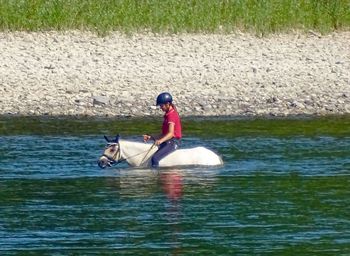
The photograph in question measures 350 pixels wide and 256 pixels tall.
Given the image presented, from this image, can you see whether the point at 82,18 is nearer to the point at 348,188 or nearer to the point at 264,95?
the point at 264,95

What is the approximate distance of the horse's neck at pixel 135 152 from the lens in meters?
25.8

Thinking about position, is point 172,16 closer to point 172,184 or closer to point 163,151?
point 163,151

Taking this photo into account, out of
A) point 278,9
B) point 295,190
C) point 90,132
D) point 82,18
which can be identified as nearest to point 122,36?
point 82,18

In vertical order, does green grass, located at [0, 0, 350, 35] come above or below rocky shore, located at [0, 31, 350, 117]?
above

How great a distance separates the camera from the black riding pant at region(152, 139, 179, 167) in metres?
25.9

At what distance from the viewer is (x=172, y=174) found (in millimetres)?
25406

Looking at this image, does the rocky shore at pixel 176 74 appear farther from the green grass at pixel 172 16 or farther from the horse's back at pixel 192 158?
the horse's back at pixel 192 158

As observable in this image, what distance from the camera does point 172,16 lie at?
38500mm

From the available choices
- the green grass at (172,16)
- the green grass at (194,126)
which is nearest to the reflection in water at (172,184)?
the green grass at (194,126)

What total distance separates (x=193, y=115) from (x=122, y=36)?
575cm

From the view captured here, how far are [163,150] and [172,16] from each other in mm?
12931

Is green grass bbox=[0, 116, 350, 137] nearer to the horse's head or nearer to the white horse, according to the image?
the white horse

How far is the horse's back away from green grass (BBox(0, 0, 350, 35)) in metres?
12.0

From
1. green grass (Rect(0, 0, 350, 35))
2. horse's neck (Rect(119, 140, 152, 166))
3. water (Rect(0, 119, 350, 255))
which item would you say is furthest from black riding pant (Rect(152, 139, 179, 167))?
green grass (Rect(0, 0, 350, 35))
